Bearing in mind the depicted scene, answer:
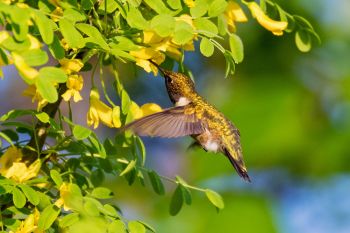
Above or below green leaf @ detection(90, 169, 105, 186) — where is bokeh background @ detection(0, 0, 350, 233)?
below

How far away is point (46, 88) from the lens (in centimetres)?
124

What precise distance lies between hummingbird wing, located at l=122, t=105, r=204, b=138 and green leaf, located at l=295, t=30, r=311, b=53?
0.27 metres

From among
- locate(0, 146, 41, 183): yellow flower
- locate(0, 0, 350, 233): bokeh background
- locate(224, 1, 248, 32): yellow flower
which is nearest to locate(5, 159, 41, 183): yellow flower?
locate(0, 146, 41, 183): yellow flower

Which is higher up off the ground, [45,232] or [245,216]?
[45,232]

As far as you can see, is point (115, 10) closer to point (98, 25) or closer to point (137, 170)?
point (98, 25)

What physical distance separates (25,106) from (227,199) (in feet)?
3.25

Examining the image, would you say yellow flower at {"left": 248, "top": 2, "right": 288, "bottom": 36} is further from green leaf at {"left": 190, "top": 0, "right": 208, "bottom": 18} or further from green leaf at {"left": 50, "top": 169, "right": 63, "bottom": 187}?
green leaf at {"left": 50, "top": 169, "right": 63, "bottom": 187}

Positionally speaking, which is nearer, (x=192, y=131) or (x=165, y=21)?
(x=165, y=21)

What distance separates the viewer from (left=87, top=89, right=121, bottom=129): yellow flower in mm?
1472

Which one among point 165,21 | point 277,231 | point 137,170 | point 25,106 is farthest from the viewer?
point 25,106

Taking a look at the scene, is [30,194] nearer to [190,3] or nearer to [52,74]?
A: [52,74]

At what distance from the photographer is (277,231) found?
129 inches

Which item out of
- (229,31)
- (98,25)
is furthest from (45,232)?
(229,31)

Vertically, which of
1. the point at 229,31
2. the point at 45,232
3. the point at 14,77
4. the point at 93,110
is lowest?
the point at 14,77
